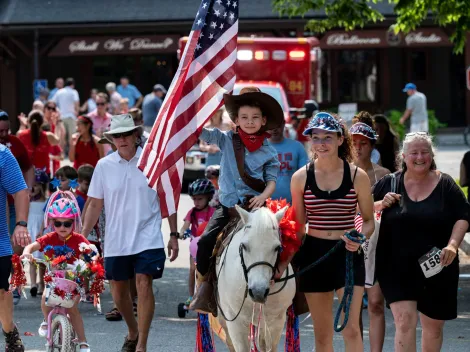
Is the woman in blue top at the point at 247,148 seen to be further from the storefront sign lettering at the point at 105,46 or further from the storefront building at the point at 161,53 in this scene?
the storefront sign lettering at the point at 105,46

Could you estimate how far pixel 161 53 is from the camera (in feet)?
127

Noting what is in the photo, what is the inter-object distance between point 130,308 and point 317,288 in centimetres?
226

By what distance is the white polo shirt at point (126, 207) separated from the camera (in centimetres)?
951

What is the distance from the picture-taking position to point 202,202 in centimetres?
1153

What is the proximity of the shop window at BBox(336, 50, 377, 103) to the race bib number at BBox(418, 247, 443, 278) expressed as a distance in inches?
1228

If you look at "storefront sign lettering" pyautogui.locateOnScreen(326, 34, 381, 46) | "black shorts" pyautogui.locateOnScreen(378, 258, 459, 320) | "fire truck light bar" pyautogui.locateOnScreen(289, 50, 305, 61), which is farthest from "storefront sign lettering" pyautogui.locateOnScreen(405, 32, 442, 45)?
"black shorts" pyautogui.locateOnScreen(378, 258, 459, 320)

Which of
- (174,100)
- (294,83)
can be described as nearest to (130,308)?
(174,100)

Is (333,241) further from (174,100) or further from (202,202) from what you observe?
(202,202)

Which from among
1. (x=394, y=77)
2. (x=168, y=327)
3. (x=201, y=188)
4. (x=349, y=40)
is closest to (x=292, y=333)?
(x=168, y=327)

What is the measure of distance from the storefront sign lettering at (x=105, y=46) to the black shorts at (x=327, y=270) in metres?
30.0

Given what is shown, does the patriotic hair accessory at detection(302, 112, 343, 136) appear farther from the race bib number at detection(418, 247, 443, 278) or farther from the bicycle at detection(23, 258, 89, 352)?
the bicycle at detection(23, 258, 89, 352)

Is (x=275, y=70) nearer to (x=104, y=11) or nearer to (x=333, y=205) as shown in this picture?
(x=104, y=11)

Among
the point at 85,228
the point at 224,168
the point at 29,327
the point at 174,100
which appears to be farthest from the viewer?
the point at 29,327

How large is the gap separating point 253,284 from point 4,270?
2.50 metres
